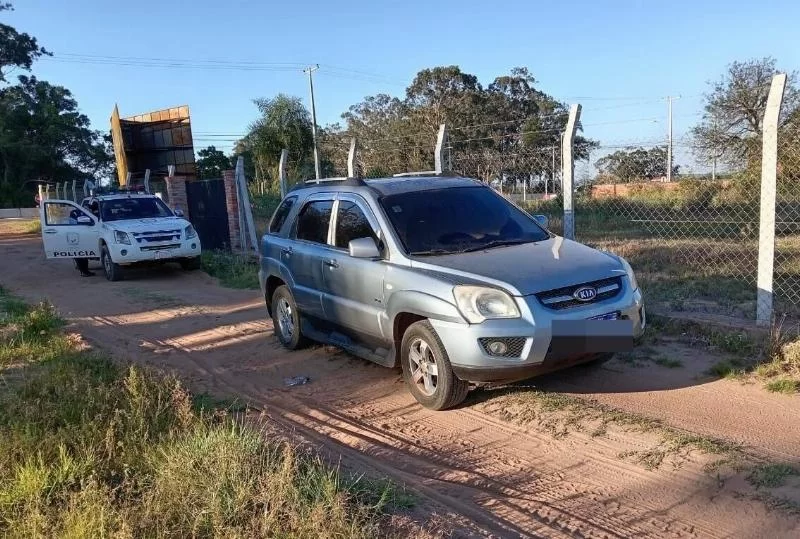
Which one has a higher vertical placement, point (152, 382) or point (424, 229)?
point (424, 229)

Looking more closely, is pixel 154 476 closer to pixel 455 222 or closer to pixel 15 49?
pixel 455 222

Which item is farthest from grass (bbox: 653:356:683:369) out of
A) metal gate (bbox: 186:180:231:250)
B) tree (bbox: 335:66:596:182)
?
tree (bbox: 335:66:596:182)

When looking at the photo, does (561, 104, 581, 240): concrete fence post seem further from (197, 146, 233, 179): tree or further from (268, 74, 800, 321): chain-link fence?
(197, 146, 233, 179): tree

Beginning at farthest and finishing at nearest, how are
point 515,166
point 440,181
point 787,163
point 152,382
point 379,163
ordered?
point 379,163
point 515,166
point 787,163
point 440,181
point 152,382

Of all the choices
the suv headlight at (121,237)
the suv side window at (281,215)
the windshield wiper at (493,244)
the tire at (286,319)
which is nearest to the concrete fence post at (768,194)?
the windshield wiper at (493,244)

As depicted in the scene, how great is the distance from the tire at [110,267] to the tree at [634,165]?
9.54 meters

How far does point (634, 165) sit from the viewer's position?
923 centimetres

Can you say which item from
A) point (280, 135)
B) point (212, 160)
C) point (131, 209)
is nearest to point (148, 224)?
point (131, 209)

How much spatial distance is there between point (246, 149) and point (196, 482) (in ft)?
133

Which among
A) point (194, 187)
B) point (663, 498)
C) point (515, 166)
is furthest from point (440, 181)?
point (194, 187)

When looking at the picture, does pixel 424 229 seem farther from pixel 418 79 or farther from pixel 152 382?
pixel 418 79

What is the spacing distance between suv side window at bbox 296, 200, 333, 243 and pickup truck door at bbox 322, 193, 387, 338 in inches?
6.6

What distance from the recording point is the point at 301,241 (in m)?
6.94

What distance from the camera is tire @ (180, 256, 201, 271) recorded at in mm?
14112
